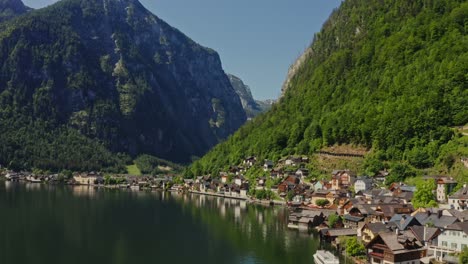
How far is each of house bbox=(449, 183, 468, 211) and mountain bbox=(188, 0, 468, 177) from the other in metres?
15.5

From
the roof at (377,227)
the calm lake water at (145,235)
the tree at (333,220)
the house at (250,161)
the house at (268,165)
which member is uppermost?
the house at (250,161)

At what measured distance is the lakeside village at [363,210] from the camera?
46.2 meters

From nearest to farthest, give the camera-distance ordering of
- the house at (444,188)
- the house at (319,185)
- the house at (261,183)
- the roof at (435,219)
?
the roof at (435,219) → the house at (444,188) → the house at (319,185) → the house at (261,183)

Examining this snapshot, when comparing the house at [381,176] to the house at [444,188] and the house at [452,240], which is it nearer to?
the house at [444,188]

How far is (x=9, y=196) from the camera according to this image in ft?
357

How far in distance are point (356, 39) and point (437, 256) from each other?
132m

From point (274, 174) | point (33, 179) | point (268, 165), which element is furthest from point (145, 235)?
point (33, 179)

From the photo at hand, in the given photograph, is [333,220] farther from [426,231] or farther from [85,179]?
[85,179]

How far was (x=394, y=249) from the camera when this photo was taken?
44.2 m

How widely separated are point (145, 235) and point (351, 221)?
29.6 metres

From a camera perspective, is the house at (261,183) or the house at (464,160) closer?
the house at (464,160)

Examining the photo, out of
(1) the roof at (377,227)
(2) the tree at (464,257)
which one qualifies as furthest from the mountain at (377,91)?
(2) the tree at (464,257)

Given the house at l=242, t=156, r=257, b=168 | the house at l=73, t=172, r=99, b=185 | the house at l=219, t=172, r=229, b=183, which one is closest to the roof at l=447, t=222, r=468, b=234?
the house at l=242, t=156, r=257, b=168

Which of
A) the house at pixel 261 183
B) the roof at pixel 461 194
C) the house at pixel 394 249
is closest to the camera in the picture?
the house at pixel 394 249
